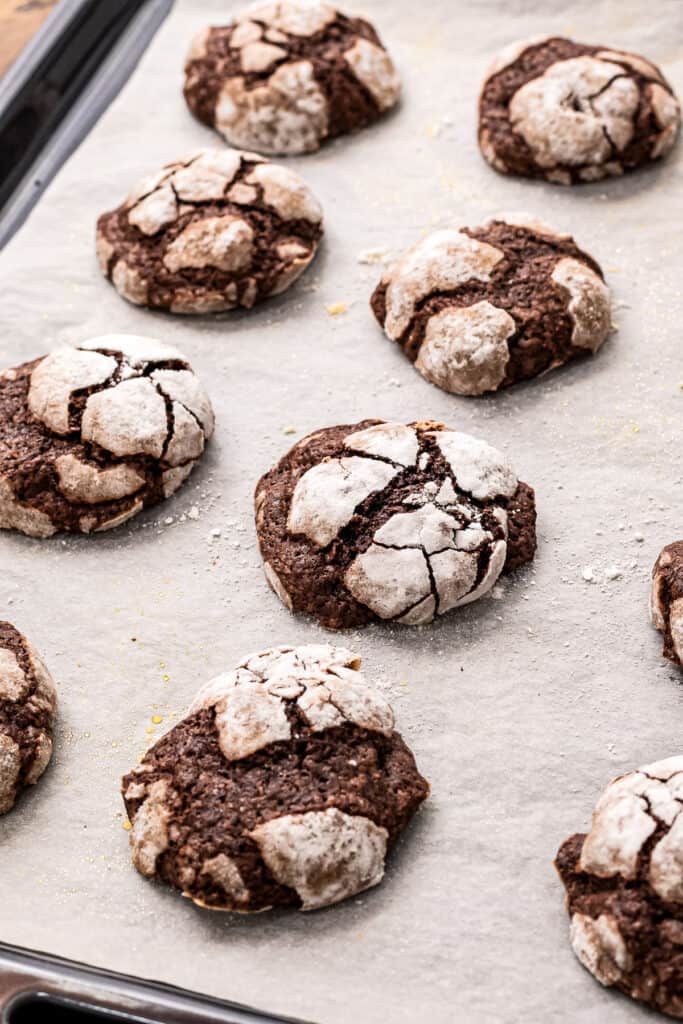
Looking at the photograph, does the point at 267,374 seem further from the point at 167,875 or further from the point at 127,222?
the point at 167,875

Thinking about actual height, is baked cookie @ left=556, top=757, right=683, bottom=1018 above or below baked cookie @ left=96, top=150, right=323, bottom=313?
below

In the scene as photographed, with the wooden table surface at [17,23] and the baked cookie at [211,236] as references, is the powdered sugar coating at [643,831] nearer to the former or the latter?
the baked cookie at [211,236]

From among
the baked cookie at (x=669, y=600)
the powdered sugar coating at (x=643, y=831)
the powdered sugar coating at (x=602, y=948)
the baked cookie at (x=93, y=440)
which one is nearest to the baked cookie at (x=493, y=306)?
the baked cookie at (x=93, y=440)

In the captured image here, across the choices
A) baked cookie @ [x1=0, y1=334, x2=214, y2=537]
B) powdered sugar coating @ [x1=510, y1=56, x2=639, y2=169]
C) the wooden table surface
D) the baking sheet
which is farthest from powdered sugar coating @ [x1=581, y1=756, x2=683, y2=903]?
the wooden table surface

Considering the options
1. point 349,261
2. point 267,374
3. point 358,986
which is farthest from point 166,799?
point 349,261

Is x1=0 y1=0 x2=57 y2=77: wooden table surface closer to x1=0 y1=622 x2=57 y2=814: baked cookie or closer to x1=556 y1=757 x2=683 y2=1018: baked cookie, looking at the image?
x1=0 y1=622 x2=57 y2=814: baked cookie

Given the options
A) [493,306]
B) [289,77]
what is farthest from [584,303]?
[289,77]

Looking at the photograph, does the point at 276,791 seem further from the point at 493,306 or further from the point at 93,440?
the point at 493,306
